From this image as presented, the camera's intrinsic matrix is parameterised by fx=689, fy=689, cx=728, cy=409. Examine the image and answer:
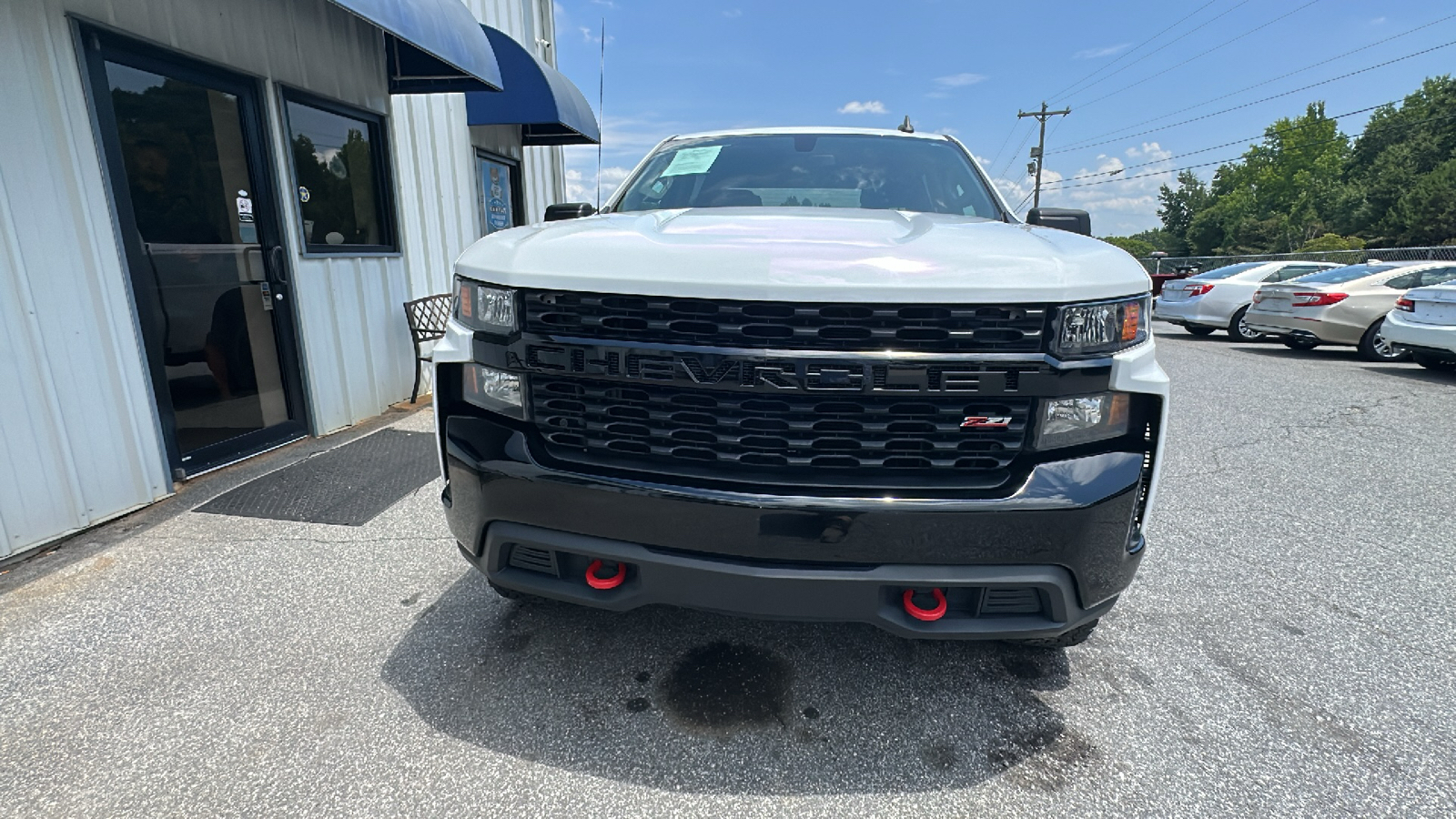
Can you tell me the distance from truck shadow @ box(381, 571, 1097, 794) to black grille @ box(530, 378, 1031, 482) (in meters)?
0.76

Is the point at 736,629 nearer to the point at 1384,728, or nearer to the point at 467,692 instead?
the point at 467,692

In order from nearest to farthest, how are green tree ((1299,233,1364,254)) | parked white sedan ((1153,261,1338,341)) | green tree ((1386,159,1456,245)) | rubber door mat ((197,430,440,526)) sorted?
rubber door mat ((197,430,440,526)) < parked white sedan ((1153,261,1338,341)) < green tree ((1386,159,1456,245)) < green tree ((1299,233,1364,254))

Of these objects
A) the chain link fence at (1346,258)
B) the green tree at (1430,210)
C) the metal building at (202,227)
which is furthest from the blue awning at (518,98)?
the green tree at (1430,210)

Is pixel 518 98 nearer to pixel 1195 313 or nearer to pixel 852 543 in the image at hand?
pixel 852 543

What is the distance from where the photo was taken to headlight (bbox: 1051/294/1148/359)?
1.55 meters

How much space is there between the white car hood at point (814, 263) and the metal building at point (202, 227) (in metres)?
2.43

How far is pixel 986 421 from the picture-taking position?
1594 millimetres

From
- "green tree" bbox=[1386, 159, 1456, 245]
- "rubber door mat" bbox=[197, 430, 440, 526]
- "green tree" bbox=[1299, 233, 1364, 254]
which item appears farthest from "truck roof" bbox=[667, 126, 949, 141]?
"green tree" bbox=[1386, 159, 1456, 245]

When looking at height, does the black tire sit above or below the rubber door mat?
above

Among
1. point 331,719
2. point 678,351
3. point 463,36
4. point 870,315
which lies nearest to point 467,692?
point 331,719

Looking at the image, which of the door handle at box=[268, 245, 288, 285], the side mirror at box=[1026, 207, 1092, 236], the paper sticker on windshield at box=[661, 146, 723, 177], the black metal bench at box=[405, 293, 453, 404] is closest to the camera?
the side mirror at box=[1026, 207, 1092, 236]

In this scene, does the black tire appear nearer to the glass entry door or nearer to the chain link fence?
the glass entry door

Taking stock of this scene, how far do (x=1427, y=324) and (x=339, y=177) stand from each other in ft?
35.2

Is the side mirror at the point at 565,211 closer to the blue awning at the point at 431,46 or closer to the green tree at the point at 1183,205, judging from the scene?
the blue awning at the point at 431,46
